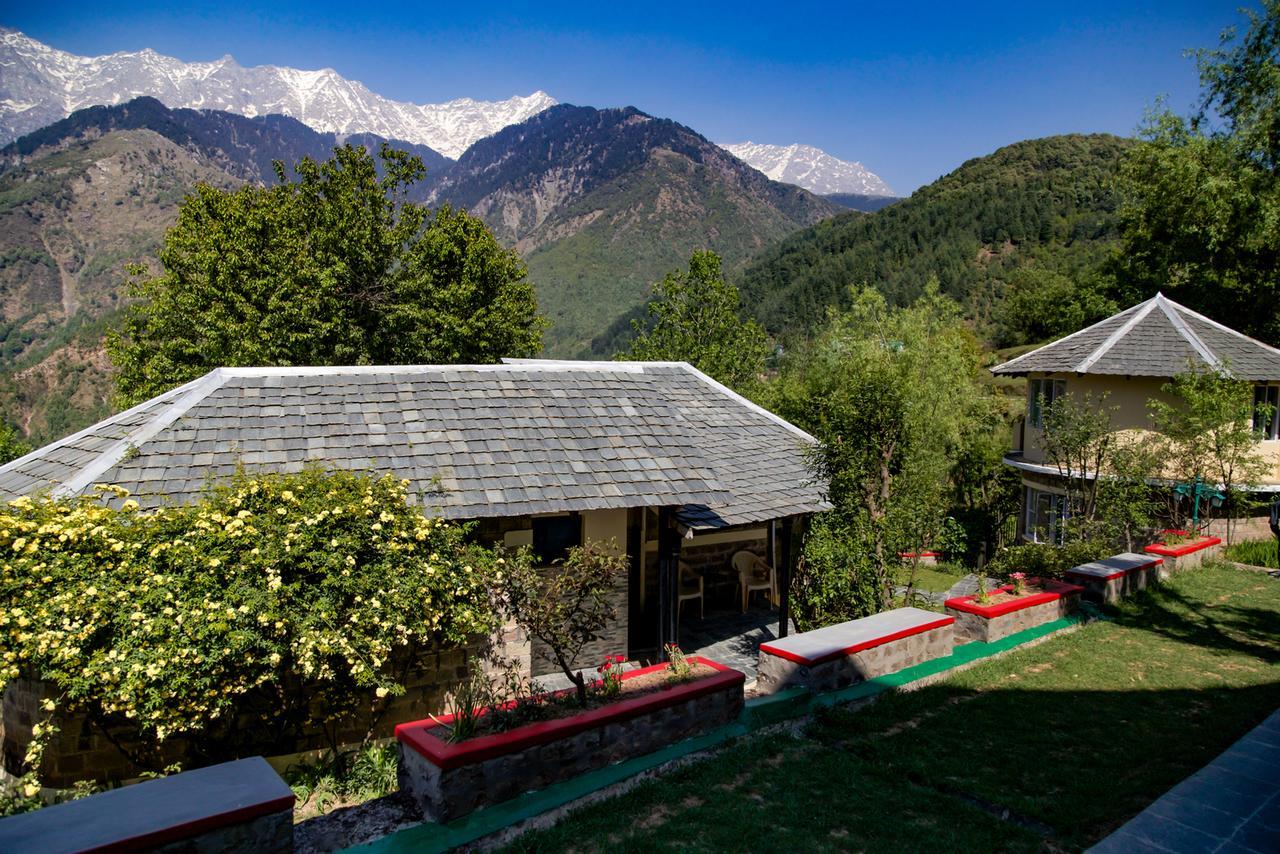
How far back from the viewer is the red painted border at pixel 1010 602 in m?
8.71

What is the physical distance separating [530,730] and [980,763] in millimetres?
3488

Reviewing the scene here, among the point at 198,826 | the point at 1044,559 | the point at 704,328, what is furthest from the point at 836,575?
the point at 704,328

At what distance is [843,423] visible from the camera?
9453 millimetres

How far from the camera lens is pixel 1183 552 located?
41.0 ft

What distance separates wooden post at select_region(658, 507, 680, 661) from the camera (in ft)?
32.8

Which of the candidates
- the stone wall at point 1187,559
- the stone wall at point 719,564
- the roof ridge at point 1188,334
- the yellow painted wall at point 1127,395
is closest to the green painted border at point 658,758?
the stone wall at point 1187,559

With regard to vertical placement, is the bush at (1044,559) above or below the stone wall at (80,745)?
above

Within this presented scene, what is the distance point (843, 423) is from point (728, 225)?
144 m

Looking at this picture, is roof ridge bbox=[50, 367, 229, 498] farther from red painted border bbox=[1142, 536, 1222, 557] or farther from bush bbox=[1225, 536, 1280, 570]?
bush bbox=[1225, 536, 1280, 570]

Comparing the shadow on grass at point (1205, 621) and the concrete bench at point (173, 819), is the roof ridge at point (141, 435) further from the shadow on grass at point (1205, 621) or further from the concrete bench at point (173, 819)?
the shadow on grass at point (1205, 621)

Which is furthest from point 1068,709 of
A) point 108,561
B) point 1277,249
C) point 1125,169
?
point 1125,169

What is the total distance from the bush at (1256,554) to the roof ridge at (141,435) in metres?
17.6

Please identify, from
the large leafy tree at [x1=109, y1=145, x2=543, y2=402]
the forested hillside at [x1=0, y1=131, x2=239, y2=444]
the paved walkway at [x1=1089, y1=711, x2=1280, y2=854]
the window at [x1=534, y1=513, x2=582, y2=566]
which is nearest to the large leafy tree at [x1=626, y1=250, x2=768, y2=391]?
the large leafy tree at [x1=109, y1=145, x2=543, y2=402]

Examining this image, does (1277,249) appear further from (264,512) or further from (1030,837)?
(264,512)
